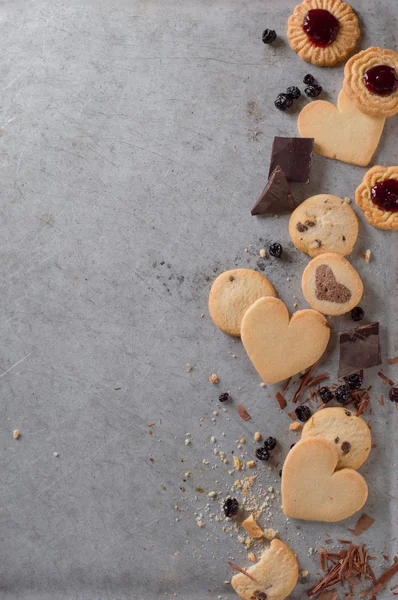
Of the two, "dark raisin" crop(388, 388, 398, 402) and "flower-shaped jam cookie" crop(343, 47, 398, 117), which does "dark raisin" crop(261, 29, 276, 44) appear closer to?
"flower-shaped jam cookie" crop(343, 47, 398, 117)

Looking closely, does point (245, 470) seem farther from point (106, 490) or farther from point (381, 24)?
point (381, 24)

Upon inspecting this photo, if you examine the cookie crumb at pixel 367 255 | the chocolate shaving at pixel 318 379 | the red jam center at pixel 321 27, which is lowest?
the chocolate shaving at pixel 318 379

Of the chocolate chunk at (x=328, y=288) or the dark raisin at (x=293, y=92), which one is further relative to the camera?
the dark raisin at (x=293, y=92)

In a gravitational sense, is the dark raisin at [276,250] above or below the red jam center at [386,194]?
below

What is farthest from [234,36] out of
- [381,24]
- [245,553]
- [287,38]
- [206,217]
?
[245,553]

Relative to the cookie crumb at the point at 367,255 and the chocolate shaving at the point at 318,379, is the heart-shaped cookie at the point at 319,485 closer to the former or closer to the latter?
the chocolate shaving at the point at 318,379

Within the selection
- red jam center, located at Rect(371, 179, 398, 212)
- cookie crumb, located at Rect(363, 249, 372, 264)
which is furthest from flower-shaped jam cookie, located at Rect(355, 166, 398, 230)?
cookie crumb, located at Rect(363, 249, 372, 264)

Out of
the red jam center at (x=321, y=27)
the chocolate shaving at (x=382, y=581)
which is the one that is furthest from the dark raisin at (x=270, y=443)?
the red jam center at (x=321, y=27)

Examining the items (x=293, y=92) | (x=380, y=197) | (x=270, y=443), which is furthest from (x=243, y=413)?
(x=293, y=92)
